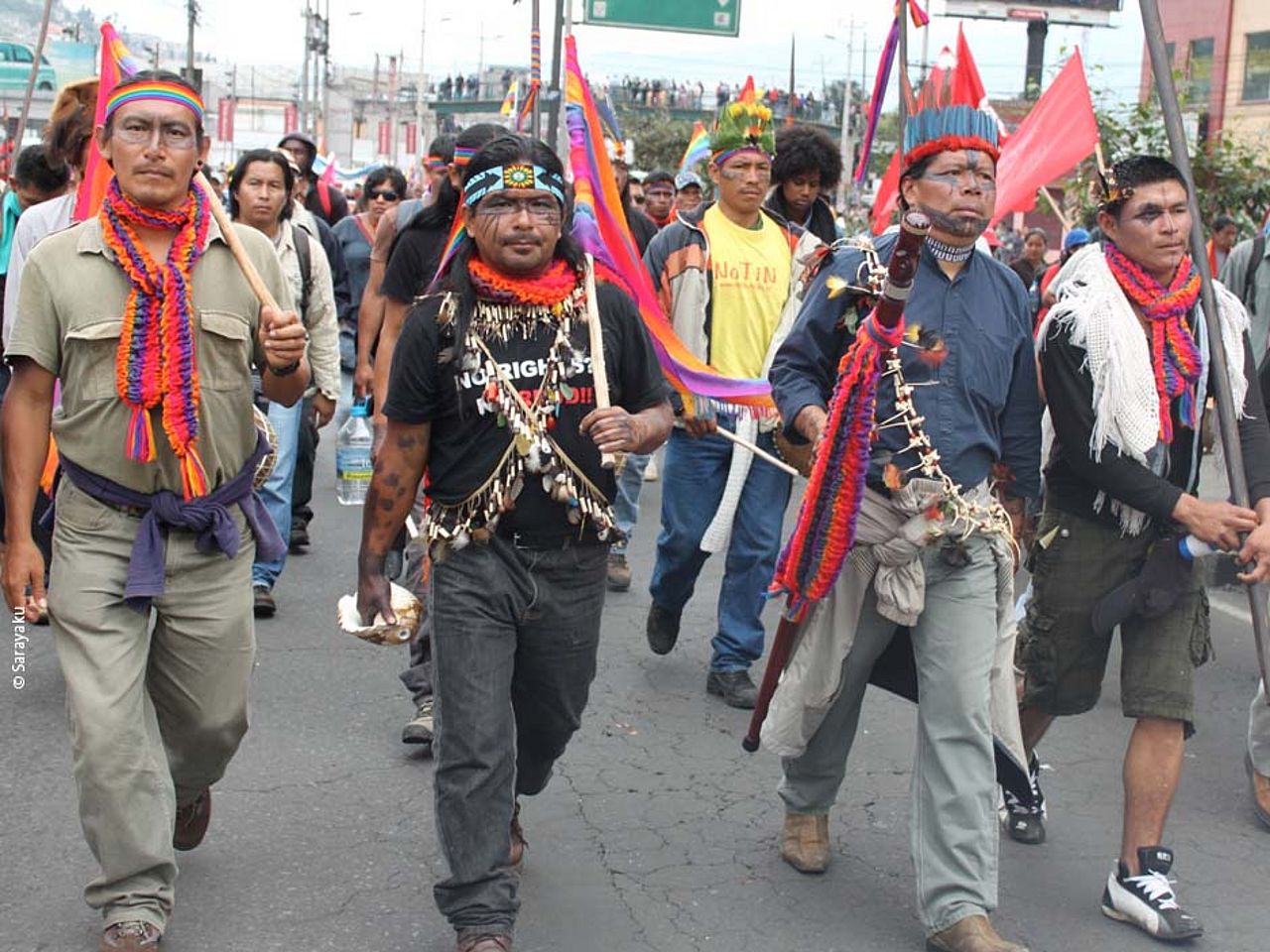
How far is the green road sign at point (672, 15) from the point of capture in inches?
798

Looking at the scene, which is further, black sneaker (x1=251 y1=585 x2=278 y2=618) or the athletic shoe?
the athletic shoe

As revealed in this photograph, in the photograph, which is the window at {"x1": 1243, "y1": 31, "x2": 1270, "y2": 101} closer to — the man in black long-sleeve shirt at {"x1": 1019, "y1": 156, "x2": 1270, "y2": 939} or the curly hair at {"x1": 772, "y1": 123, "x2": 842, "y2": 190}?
the curly hair at {"x1": 772, "y1": 123, "x2": 842, "y2": 190}

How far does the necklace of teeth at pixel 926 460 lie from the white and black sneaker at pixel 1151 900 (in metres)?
1.04

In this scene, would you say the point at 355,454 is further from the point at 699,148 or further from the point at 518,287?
the point at 518,287

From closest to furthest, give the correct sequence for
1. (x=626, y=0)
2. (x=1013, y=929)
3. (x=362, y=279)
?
(x=1013, y=929), (x=362, y=279), (x=626, y=0)

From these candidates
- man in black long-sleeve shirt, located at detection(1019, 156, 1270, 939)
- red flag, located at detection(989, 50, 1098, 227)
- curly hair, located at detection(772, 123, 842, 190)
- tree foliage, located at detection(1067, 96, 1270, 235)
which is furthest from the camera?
tree foliage, located at detection(1067, 96, 1270, 235)

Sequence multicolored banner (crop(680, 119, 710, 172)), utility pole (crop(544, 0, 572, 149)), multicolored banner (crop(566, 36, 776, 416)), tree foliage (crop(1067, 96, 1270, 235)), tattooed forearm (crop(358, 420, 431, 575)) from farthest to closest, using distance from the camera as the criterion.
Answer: tree foliage (crop(1067, 96, 1270, 235)) < utility pole (crop(544, 0, 572, 149)) < multicolored banner (crop(680, 119, 710, 172)) < multicolored banner (crop(566, 36, 776, 416)) < tattooed forearm (crop(358, 420, 431, 575))

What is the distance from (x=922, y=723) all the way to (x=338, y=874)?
1.67 m

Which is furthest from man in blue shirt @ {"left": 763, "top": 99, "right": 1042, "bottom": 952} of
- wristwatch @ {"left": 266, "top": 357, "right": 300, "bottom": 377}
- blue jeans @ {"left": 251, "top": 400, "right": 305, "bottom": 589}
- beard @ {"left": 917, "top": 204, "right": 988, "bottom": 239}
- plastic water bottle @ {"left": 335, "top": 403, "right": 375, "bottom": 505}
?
plastic water bottle @ {"left": 335, "top": 403, "right": 375, "bottom": 505}

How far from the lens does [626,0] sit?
20.3m

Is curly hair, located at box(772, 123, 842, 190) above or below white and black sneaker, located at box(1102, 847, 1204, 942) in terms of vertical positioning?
above

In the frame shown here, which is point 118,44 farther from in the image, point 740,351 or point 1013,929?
point 1013,929

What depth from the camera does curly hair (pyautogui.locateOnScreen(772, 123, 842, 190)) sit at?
724 cm

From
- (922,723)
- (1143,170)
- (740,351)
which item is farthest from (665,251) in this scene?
(922,723)
